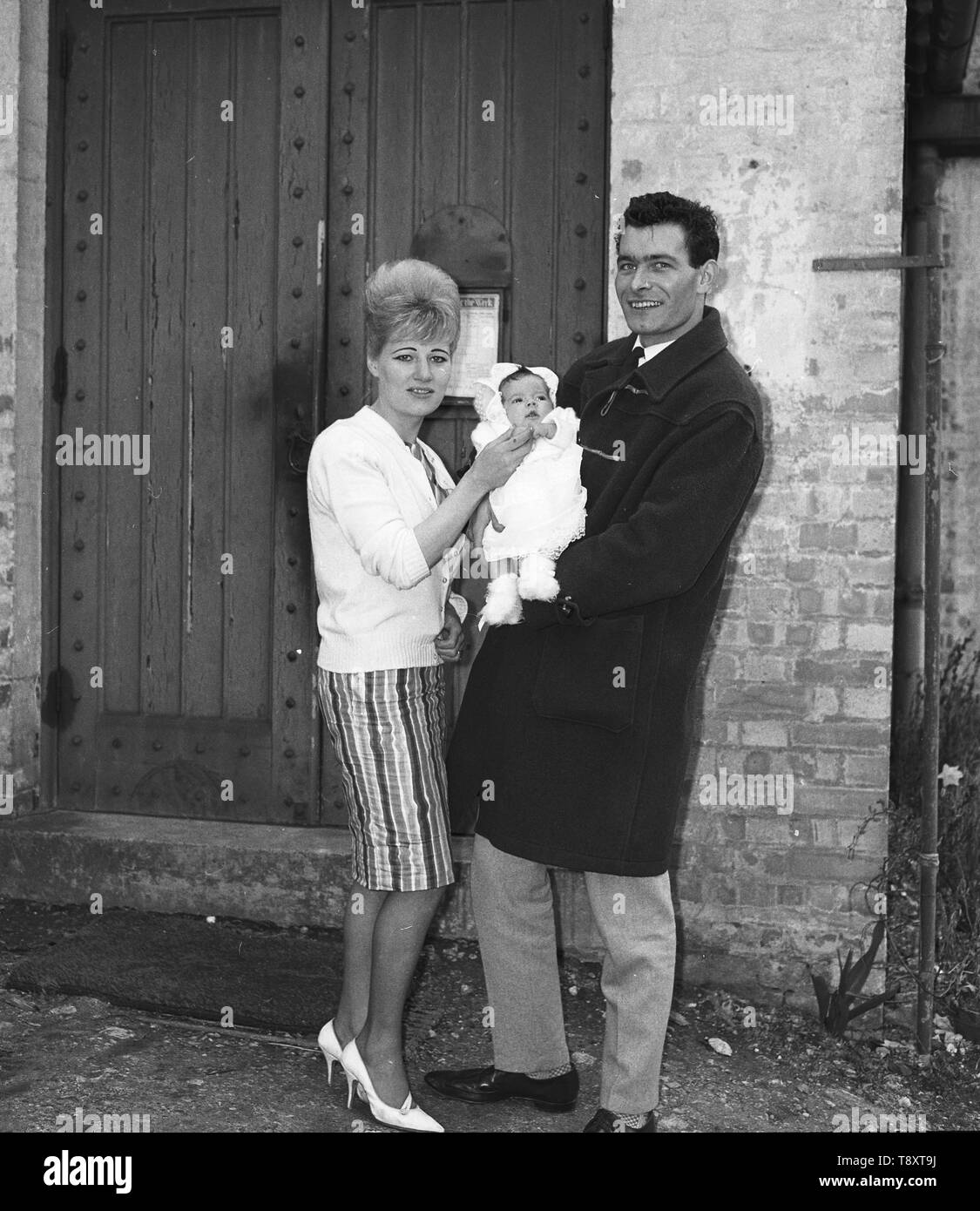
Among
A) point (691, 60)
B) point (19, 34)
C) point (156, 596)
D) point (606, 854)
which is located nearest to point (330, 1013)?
point (606, 854)

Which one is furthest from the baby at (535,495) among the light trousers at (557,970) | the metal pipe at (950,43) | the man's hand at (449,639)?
the metal pipe at (950,43)

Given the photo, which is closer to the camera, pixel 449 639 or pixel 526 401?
pixel 526 401

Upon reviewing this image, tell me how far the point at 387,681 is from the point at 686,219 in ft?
4.14

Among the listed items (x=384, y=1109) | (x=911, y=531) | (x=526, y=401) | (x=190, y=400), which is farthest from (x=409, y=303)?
(x=911, y=531)

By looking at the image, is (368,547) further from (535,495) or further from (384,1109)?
(384,1109)

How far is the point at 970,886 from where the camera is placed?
4.42 meters

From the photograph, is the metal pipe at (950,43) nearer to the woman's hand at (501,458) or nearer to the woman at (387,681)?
the woman at (387,681)

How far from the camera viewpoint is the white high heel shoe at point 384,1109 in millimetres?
2996

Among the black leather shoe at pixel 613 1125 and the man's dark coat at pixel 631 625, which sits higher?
the man's dark coat at pixel 631 625

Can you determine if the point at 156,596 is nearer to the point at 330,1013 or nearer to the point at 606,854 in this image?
the point at 330,1013

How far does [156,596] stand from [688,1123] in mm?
2739

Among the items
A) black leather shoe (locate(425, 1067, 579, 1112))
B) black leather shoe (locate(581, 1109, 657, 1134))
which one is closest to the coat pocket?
black leather shoe (locate(581, 1109, 657, 1134))

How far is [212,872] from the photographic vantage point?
4492 mm

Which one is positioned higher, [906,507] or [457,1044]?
[906,507]
